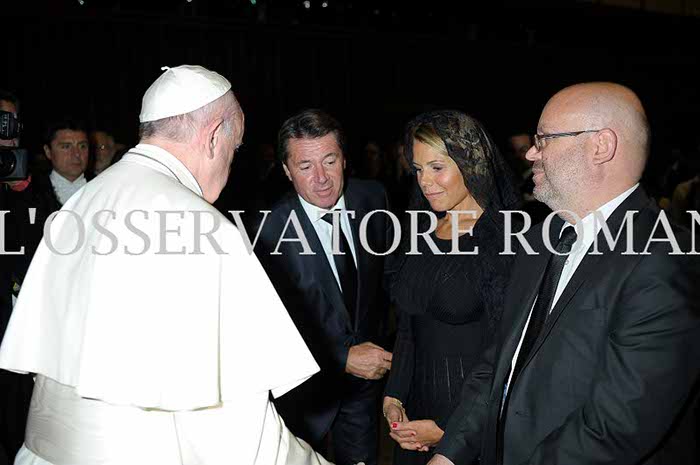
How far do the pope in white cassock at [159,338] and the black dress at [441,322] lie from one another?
90 centimetres

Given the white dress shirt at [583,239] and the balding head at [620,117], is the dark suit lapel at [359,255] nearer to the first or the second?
the white dress shirt at [583,239]

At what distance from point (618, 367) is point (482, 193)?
3.80 ft

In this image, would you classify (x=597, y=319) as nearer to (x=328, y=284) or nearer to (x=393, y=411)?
(x=393, y=411)

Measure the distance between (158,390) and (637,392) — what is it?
1.08 metres

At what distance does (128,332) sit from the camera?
1849 mm

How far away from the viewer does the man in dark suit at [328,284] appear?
3314 millimetres

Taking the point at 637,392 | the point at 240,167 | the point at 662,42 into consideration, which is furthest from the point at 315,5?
the point at 637,392

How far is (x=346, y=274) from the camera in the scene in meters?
3.41

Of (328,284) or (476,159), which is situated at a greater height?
(476,159)

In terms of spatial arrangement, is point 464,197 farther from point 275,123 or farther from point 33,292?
point 275,123

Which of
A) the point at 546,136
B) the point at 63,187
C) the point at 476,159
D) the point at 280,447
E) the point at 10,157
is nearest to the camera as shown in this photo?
the point at 280,447

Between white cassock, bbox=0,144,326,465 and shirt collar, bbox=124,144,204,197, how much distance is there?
0.8 inches

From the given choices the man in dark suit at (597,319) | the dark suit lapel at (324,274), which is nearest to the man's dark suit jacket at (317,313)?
the dark suit lapel at (324,274)

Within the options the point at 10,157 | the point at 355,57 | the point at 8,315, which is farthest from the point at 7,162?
the point at 355,57
